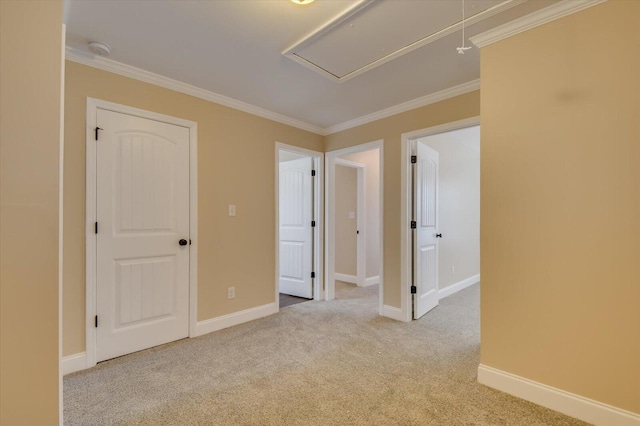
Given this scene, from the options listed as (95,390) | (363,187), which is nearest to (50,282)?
(95,390)

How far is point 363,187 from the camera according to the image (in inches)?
197

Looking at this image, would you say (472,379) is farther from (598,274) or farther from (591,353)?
(598,274)

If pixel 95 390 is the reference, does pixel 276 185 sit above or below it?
above

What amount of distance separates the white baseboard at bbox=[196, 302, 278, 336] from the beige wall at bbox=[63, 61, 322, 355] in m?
0.05

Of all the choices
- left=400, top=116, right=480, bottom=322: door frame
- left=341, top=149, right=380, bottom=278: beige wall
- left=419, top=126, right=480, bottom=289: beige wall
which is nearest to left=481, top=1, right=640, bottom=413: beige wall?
left=400, top=116, right=480, bottom=322: door frame

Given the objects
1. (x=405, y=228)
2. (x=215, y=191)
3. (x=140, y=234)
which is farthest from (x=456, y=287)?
(x=140, y=234)

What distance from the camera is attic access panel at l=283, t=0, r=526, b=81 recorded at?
5.31 feet

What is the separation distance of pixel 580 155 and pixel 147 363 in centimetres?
319

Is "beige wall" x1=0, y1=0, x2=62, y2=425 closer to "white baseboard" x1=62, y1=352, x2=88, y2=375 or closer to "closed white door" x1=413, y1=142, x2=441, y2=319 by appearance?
"white baseboard" x1=62, y1=352, x2=88, y2=375

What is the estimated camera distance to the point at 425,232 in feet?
11.0

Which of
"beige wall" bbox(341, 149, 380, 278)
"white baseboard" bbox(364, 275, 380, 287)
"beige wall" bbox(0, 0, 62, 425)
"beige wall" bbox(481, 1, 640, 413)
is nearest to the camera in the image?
"beige wall" bbox(0, 0, 62, 425)

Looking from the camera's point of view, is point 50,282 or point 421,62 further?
point 421,62

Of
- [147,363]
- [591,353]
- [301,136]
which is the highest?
[301,136]

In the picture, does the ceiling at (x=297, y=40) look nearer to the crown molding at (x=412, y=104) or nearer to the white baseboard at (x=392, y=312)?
the crown molding at (x=412, y=104)
